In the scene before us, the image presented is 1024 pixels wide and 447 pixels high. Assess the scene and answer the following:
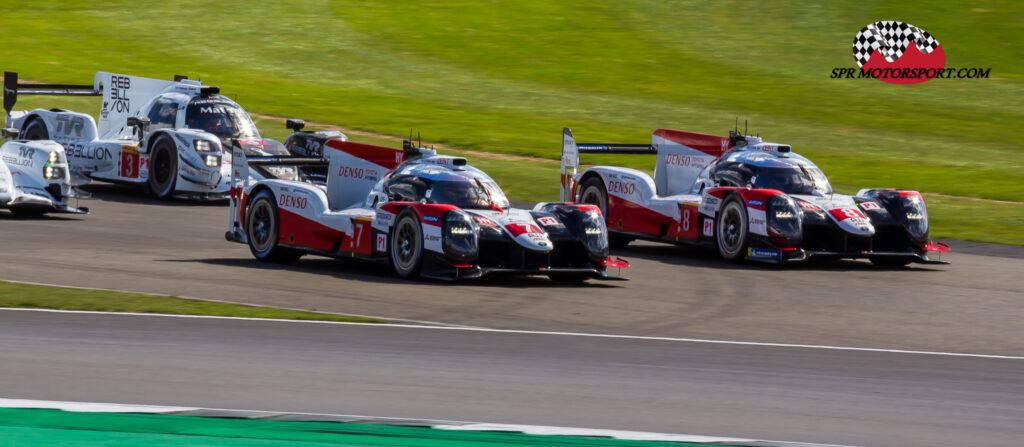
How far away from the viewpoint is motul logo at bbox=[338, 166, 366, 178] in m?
17.5

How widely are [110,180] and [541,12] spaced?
121 feet

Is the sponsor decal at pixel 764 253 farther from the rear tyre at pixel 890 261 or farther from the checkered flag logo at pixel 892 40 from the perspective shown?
the checkered flag logo at pixel 892 40

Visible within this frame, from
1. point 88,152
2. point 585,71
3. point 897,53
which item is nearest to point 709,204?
point 88,152

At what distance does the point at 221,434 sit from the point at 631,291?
24.9 ft

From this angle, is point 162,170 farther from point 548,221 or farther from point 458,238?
point 458,238

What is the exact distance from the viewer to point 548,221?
15.5 m

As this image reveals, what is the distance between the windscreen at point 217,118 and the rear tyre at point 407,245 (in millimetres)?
9424

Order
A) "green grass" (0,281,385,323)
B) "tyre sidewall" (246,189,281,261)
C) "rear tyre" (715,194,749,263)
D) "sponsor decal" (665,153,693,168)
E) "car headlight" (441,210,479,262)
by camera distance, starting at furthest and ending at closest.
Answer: "sponsor decal" (665,153,693,168), "rear tyre" (715,194,749,263), "tyre sidewall" (246,189,281,261), "car headlight" (441,210,479,262), "green grass" (0,281,385,323)

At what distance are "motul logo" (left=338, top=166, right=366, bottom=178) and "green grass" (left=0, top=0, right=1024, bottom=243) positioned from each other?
887 centimetres

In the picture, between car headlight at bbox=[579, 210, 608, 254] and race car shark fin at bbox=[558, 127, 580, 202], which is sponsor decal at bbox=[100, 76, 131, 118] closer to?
race car shark fin at bbox=[558, 127, 580, 202]

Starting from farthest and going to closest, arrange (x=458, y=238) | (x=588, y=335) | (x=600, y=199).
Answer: (x=600, y=199) < (x=458, y=238) < (x=588, y=335)

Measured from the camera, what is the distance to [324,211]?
1628 centimetres

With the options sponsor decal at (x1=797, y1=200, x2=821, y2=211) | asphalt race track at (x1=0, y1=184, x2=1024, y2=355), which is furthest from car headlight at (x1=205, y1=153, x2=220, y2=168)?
sponsor decal at (x1=797, y1=200, x2=821, y2=211)

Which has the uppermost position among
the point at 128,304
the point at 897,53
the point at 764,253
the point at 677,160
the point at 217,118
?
the point at 897,53
